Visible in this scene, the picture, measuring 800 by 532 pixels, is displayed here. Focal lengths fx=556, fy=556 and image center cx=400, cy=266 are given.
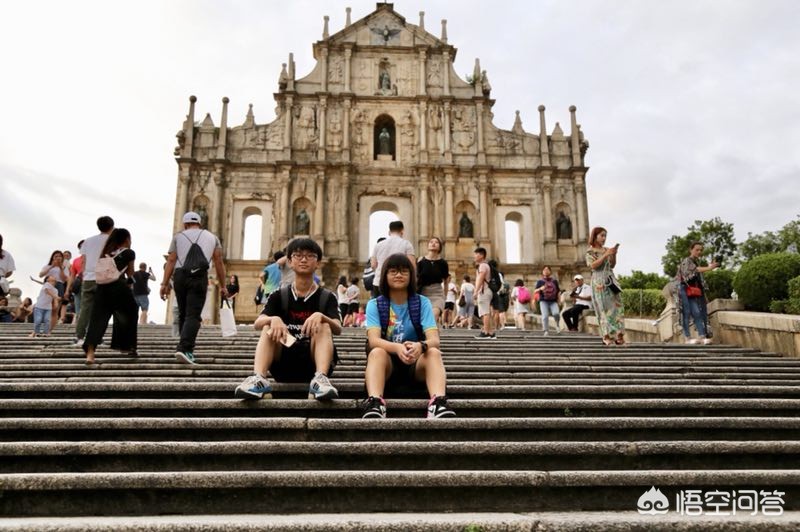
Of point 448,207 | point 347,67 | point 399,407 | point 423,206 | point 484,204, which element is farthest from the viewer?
point 347,67

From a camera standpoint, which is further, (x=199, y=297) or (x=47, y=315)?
(x=47, y=315)

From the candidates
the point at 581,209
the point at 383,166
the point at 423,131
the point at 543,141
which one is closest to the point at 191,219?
the point at 383,166

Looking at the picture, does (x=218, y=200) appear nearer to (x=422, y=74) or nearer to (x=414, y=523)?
(x=422, y=74)

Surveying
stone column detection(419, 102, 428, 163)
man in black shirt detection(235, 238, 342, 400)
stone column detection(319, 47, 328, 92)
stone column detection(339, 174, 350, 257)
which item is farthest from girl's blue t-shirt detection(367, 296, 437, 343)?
stone column detection(319, 47, 328, 92)

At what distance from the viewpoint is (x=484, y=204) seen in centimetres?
2452

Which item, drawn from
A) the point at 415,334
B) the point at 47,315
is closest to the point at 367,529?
the point at 415,334

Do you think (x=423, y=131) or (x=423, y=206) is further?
(x=423, y=131)

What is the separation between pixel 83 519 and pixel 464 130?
2455 cm

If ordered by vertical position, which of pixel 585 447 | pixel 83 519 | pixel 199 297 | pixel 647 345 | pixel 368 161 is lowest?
pixel 83 519

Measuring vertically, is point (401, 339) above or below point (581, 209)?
below

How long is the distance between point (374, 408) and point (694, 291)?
269 inches

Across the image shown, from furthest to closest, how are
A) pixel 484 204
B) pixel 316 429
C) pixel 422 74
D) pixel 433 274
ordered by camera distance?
pixel 422 74
pixel 484 204
pixel 433 274
pixel 316 429

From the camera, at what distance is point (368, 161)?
82.2ft

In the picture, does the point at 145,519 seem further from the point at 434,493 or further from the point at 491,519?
the point at 491,519
